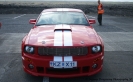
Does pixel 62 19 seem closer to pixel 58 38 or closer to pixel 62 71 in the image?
pixel 58 38

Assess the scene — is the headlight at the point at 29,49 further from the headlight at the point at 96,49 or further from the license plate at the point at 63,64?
the headlight at the point at 96,49

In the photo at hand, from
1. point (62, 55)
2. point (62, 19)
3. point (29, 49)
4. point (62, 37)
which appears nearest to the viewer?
point (62, 55)

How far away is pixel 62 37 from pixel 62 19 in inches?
52.2

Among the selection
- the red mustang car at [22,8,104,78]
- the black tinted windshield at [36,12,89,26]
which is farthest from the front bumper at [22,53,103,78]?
the black tinted windshield at [36,12,89,26]

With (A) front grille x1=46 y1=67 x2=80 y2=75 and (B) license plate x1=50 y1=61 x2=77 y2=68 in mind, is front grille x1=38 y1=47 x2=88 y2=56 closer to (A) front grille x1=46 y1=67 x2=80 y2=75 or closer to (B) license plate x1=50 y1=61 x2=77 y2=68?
(B) license plate x1=50 y1=61 x2=77 y2=68

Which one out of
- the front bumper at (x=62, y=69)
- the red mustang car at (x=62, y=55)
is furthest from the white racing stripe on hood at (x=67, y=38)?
the front bumper at (x=62, y=69)

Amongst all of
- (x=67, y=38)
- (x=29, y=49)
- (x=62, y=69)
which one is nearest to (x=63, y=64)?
(x=62, y=69)

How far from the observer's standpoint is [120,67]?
469 centimetres

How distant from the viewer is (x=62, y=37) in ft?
12.8

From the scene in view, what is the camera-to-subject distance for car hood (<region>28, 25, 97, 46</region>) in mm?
3688

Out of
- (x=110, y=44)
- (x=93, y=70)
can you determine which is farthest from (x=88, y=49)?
→ (x=110, y=44)

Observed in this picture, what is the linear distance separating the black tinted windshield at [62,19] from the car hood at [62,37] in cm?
46

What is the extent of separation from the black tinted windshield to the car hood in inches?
18.2

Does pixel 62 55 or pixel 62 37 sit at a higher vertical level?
pixel 62 37
